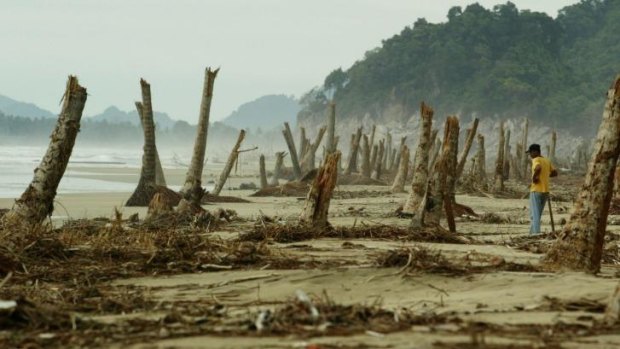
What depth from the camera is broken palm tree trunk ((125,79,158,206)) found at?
1797 cm

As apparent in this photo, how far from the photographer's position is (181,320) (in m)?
5.63

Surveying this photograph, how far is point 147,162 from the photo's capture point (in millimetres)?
17891

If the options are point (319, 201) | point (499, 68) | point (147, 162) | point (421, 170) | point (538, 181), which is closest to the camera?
point (319, 201)

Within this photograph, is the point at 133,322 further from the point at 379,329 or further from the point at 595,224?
the point at 595,224

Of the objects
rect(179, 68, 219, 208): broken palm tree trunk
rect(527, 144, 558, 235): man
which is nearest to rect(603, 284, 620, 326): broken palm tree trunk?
rect(527, 144, 558, 235): man

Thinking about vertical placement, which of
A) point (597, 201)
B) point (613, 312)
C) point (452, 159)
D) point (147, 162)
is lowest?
point (613, 312)

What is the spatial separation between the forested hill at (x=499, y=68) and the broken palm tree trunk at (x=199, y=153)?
69.4m

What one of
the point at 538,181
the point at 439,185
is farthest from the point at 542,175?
the point at 439,185

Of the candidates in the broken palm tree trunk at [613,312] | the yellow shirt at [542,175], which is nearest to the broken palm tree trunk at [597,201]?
the broken palm tree trunk at [613,312]

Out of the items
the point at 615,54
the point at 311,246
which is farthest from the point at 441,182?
the point at 615,54

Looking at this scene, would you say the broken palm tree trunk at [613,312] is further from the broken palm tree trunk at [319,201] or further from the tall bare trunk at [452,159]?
the tall bare trunk at [452,159]

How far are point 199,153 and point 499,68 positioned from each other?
256 ft

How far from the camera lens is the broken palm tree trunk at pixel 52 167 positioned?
1098cm

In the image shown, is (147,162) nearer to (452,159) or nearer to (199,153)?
(199,153)
